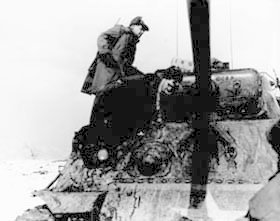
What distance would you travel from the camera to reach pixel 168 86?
6.72 metres

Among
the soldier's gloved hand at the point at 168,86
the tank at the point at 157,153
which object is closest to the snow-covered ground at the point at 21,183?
the tank at the point at 157,153

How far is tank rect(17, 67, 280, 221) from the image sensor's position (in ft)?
17.6

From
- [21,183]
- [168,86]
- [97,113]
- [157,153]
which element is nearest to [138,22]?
[168,86]

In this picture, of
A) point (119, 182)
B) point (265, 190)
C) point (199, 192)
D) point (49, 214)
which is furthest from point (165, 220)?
point (265, 190)

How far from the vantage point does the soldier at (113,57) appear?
7.09m

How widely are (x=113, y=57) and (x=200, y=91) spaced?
6.26ft

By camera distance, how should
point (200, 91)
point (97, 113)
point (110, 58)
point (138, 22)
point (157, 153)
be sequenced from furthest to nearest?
1. point (138, 22)
2. point (110, 58)
3. point (97, 113)
4. point (157, 153)
5. point (200, 91)

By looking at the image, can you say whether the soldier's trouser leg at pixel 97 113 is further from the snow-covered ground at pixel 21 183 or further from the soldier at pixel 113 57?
the snow-covered ground at pixel 21 183

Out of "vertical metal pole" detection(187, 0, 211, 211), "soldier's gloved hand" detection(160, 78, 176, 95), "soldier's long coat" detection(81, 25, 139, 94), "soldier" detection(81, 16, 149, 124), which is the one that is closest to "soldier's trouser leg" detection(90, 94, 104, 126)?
"soldier" detection(81, 16, 149, 124)

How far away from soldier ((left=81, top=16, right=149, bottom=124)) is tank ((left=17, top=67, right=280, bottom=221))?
31 cm

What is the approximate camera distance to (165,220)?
201 inches

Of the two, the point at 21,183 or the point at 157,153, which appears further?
the point at 21,183

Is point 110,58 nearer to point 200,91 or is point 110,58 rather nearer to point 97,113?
point 97,113

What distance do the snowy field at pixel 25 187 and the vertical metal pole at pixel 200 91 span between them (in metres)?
0.22
